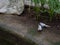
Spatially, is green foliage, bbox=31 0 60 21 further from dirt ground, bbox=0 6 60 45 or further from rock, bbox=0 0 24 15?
rock, bbox=0 0 24 15

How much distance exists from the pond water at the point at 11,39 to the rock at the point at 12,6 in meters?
0.83

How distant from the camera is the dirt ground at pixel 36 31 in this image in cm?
410

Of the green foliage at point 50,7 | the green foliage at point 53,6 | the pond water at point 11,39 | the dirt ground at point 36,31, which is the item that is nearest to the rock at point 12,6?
the dirt ground at point 36,31

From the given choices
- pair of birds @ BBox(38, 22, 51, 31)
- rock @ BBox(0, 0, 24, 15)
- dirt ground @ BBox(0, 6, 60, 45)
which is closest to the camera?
dirt ground @ BBox(0, 6, 60, 45)

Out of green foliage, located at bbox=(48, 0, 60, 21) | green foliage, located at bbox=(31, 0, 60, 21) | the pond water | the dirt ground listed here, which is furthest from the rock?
green foliage, located at bbox=(48, 0, 60, 21)

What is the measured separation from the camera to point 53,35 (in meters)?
4.27

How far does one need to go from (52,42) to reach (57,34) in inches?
13.0

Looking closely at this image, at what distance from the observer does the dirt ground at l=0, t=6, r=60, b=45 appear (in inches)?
161

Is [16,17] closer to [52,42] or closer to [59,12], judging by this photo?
[59,12]

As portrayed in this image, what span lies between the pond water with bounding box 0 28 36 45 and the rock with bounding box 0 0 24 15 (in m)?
0.83

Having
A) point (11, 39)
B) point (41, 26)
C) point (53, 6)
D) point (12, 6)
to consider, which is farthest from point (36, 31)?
point (12, 6)

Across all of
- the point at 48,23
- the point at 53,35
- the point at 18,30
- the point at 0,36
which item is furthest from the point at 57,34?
the point at 0,36

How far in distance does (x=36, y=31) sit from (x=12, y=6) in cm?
124

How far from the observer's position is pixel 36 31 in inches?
174
